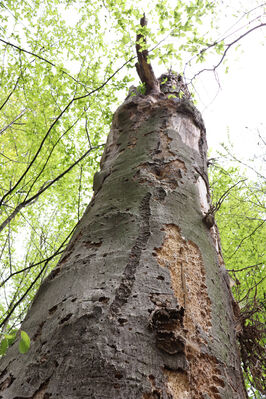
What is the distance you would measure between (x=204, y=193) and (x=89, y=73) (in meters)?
4.76

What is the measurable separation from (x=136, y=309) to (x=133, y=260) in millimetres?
223

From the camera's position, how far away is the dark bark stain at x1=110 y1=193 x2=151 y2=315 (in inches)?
36.5

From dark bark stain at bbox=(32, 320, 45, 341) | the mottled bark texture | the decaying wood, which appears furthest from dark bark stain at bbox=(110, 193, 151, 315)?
the decaying wood

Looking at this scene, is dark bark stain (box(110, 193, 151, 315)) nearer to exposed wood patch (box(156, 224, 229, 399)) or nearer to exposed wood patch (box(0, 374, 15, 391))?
exposed wood patch (box(156, 224, 229, 399))

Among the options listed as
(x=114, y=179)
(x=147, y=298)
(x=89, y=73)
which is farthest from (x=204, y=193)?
(x=89, y=73)

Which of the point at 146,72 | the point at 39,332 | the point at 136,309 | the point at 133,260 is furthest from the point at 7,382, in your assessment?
the point at 146,72

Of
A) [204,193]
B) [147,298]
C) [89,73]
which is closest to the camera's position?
[147,298]

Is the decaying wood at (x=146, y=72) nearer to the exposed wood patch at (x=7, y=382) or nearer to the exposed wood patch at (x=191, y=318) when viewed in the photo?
the exposed wood patch at (x=191, y=318)

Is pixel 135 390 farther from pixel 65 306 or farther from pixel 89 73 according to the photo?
pixel 89 73

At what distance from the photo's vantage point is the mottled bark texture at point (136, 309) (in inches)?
29.5

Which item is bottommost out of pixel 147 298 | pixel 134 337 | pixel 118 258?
pixel 134 337

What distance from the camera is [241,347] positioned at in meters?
1.68

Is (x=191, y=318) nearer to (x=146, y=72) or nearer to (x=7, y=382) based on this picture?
(x=7, y=382)

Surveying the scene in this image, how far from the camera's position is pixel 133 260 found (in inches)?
43.0
